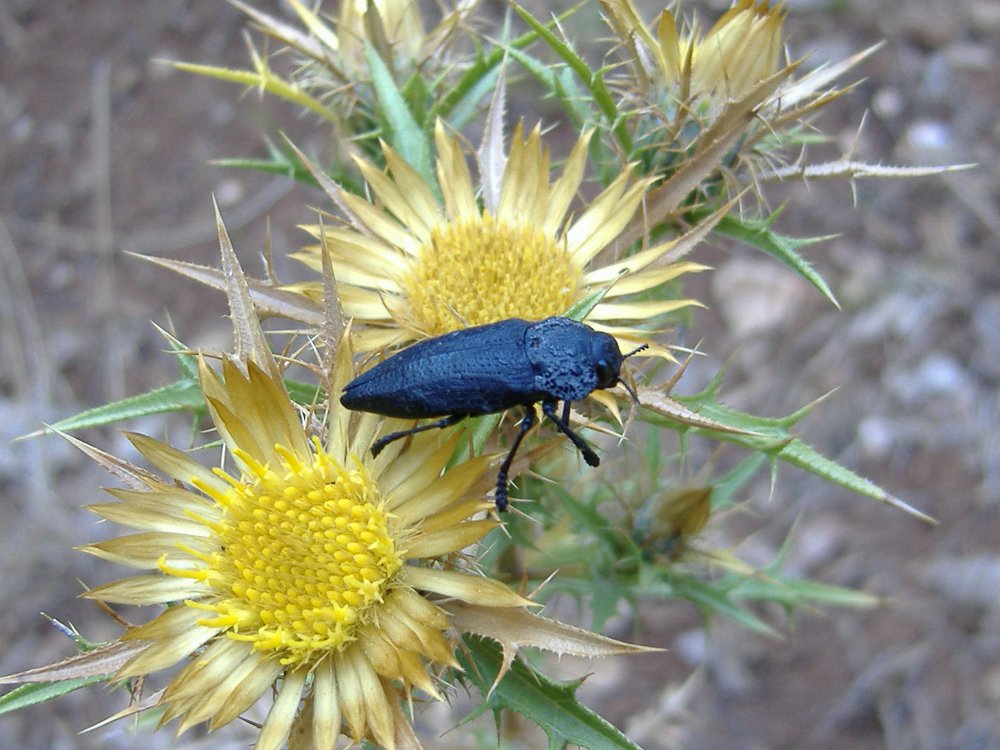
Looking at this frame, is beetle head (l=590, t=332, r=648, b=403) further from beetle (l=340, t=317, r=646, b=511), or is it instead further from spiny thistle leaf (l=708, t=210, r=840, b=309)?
spiny thistle leaf (l=708, t=210, r=840, b=309)

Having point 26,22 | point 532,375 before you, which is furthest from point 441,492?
point 26,22

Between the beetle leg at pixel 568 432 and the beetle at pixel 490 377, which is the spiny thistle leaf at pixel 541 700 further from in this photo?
the beetle leg at pixel 568 432

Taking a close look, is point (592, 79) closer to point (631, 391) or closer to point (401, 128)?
point (401, 128)

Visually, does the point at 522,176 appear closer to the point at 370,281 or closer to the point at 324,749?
the point at 370,281

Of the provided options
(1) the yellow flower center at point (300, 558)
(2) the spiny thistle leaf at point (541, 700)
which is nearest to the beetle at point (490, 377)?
(1) the yellow flower center at point (300, 558)

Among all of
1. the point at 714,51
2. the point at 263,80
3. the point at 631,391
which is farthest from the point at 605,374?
the point at 263,80

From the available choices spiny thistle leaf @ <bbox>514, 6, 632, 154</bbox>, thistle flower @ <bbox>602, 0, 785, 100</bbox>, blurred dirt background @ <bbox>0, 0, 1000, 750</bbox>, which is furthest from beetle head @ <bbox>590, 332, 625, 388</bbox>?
blurred dirt background @ <bbox>0, 0, 1000, 750</bbox>
